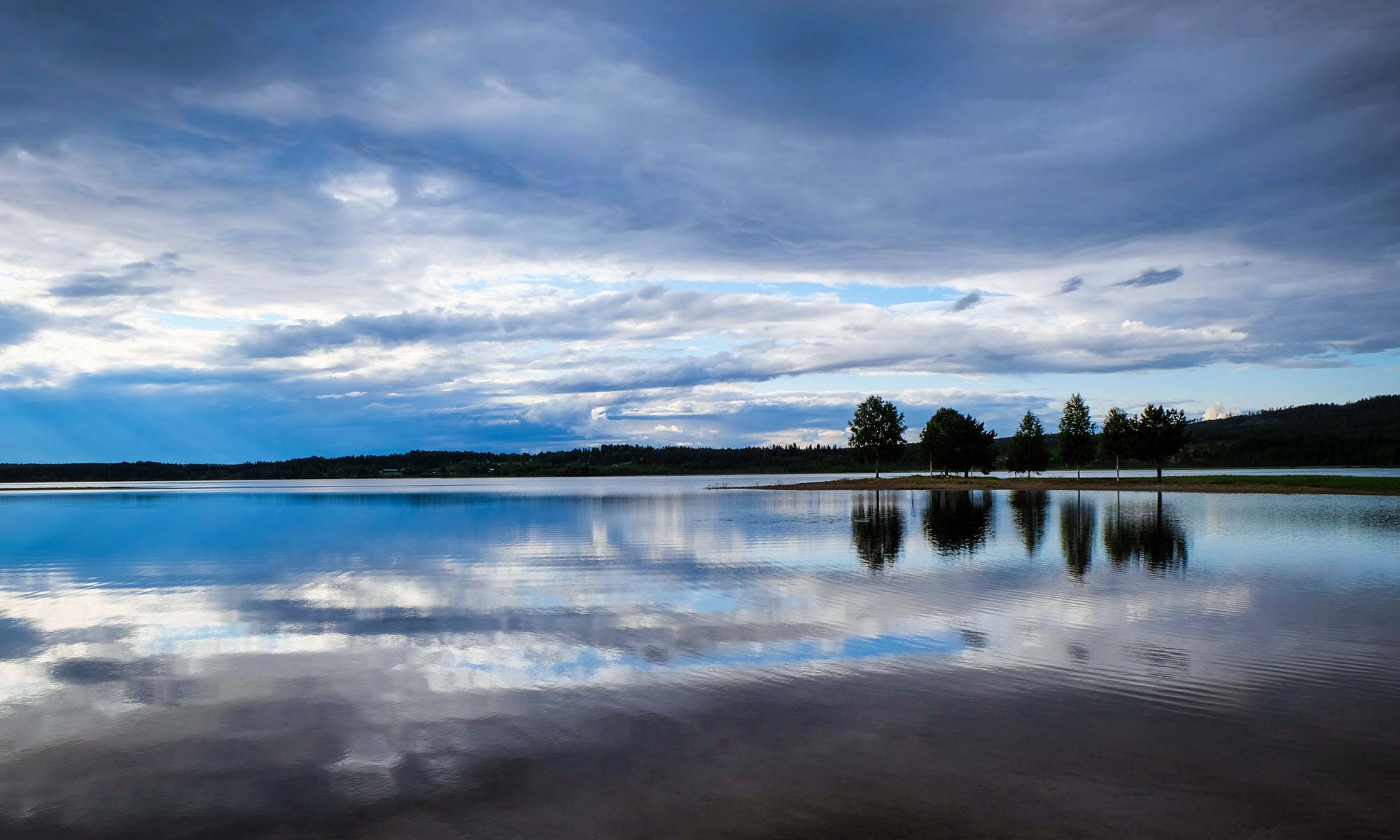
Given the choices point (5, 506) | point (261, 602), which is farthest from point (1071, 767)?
point (5, 506)

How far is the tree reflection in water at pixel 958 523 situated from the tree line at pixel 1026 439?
1494 inches

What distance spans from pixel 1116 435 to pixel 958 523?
76.5 meters

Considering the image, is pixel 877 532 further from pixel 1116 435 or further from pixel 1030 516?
pixel 1116 435

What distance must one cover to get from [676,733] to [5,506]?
90.9 meters

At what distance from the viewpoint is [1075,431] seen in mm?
115812

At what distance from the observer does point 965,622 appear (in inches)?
656

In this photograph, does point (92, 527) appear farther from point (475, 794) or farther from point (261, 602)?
point (475, 794)

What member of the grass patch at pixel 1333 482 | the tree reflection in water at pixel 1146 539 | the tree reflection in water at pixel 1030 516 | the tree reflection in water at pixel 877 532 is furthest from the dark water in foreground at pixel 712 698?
the grass patch at pixel 1333 482

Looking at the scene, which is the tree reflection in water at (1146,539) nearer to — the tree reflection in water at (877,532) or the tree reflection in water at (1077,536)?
the tree reflection in water at (1077,536)

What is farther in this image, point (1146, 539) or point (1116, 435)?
point (1116, 435)

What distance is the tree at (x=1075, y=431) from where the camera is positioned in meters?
116

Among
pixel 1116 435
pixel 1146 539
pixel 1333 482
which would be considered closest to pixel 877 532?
pixel 1146 539

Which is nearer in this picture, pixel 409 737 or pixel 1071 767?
pixel 1071 767

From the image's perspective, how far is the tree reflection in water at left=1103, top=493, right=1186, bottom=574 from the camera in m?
26.8
